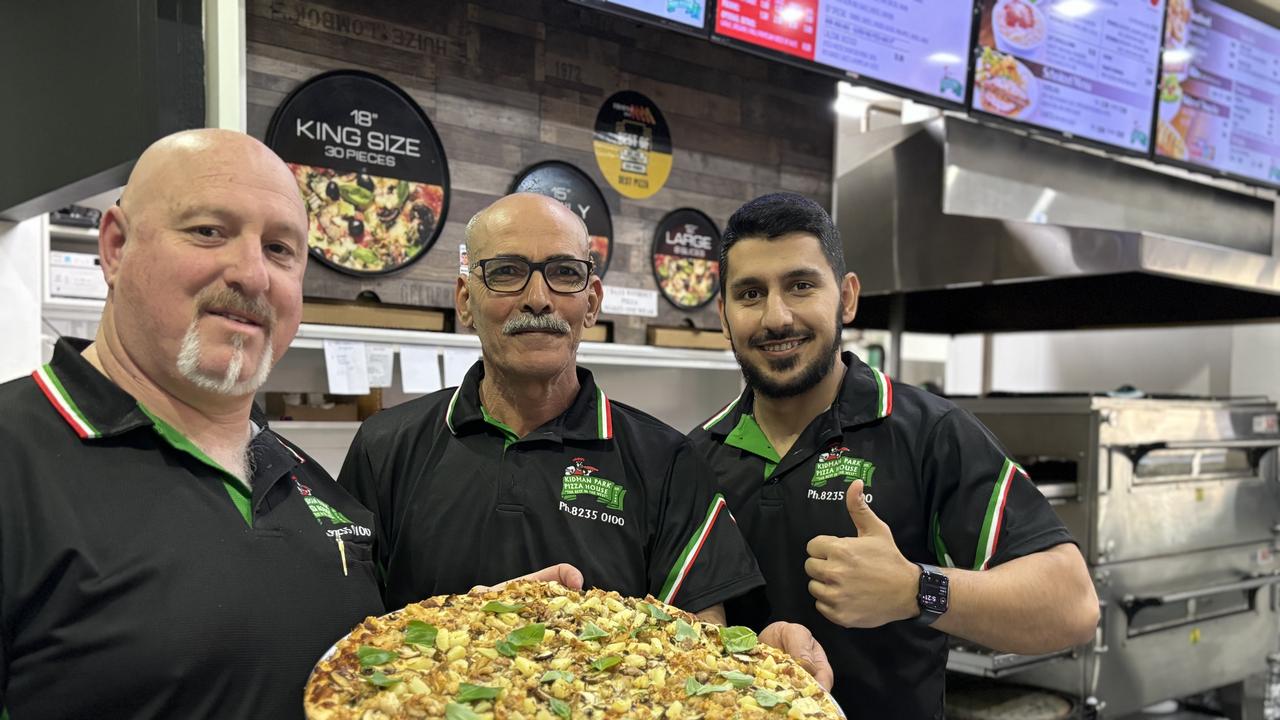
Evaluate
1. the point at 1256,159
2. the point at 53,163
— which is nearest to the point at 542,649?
the point at 53,163

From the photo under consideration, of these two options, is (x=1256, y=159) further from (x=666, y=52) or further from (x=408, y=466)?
(x=408, y=466)

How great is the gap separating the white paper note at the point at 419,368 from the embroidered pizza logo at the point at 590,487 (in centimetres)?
111

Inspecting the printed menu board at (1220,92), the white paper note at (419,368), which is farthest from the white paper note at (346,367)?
the printed menu board at (1220,92)

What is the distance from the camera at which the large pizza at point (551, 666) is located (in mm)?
1243

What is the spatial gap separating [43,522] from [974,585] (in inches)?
55.0

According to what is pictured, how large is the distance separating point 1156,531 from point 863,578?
8.55 feet

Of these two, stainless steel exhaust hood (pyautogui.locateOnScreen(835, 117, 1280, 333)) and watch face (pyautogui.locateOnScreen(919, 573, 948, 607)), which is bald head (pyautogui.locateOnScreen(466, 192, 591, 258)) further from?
stainless steel exhaust hood (pyautogui.locateOnScreen(835, 117, 1280, 333))

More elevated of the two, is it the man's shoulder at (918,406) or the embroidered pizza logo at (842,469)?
the man's shoulder at (918,406)

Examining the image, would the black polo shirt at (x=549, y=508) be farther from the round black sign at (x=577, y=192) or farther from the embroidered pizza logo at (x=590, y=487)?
the round black sign at (x=577, y=192)

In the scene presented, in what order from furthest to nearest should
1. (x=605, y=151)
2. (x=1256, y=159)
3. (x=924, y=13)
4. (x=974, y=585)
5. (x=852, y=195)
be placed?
(x=1256, y=159), (x=852, y=195), (x=924, y=13), (x=605, y=151), (x=974, y=585)

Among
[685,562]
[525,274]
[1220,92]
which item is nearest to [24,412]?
[525,274]

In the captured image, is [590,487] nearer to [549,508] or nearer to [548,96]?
[549,508]

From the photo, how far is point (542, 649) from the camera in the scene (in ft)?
4.60

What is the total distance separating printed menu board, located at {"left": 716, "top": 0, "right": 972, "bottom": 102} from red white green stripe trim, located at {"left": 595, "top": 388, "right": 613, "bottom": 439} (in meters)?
1.66
